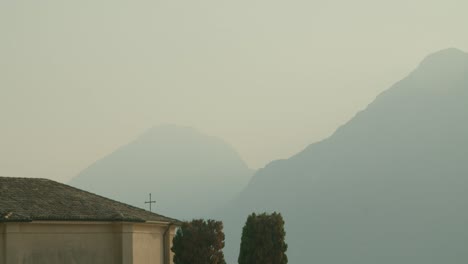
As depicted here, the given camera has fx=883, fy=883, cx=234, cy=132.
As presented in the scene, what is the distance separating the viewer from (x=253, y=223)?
40031 mm

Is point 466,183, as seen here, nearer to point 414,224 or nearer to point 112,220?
point 414,224

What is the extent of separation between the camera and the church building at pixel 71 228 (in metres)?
32.3

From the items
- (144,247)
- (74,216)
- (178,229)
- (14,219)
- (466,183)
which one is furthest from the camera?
(466,183)

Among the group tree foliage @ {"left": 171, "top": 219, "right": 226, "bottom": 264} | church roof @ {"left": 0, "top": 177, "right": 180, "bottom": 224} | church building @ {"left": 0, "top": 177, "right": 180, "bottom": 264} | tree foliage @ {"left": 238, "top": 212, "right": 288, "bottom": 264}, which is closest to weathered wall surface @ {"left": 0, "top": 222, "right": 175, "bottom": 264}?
church building @ {"left": 0, "top": 177, "right": 180, "bottom": 264}

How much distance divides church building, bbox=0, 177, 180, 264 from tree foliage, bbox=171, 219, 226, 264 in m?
0.92

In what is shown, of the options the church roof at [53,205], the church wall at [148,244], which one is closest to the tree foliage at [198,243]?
the church wall at [148,244]

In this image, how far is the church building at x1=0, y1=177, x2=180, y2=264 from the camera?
32281mm

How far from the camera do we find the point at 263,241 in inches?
1564

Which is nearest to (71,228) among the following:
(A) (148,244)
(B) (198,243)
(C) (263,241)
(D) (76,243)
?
(D) (76,243)

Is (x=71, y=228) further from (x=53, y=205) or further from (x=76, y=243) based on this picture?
(x=53, y=205)

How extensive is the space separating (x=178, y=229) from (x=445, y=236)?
152471 millimetres

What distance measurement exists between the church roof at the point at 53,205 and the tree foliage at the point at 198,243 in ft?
3.70

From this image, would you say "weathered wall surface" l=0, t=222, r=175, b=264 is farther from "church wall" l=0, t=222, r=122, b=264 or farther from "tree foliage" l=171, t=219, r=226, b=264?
"tree foliage" l=171, t=219, r=226, b=264

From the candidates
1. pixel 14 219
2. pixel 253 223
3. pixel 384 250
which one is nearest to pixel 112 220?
pixel 14 219
